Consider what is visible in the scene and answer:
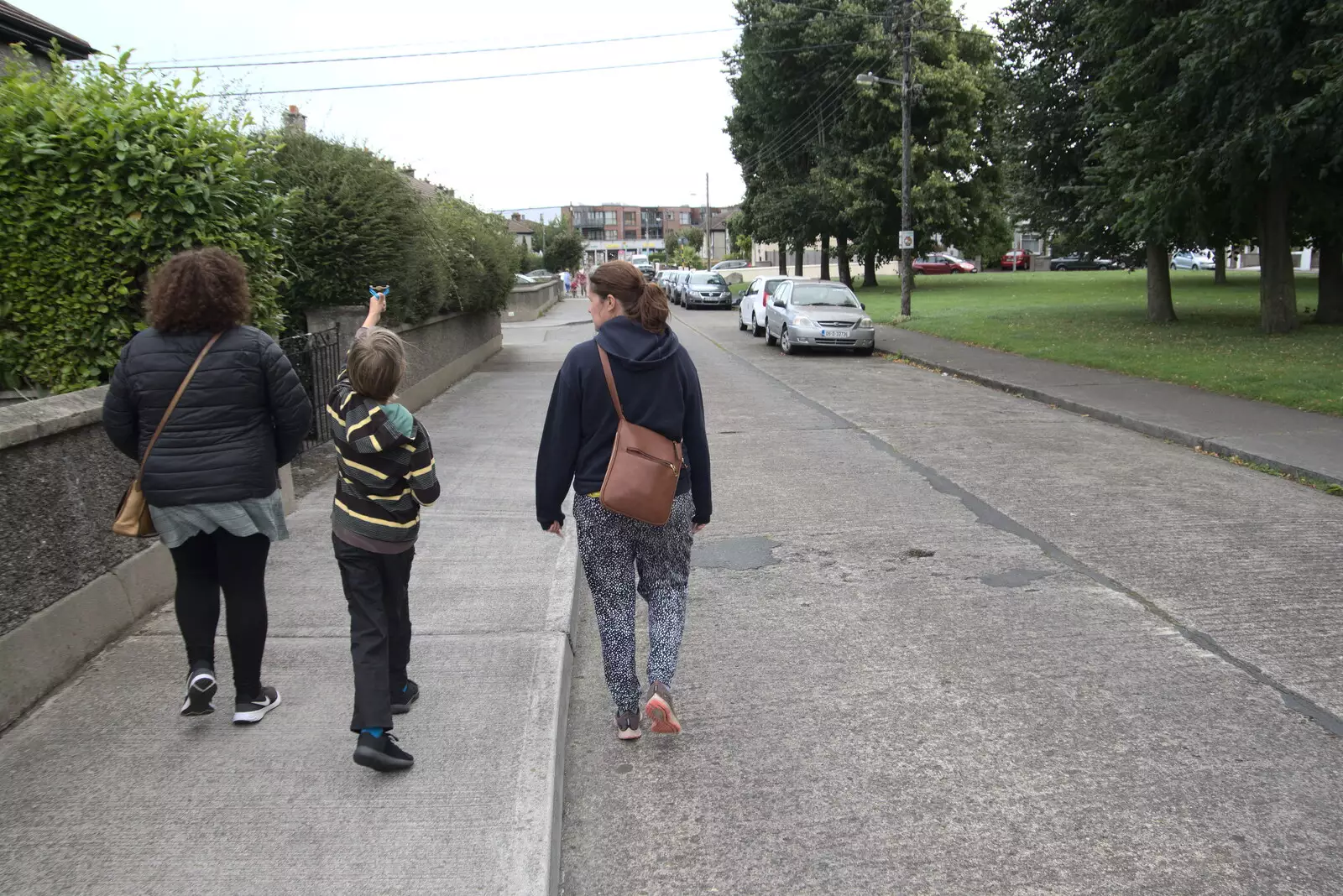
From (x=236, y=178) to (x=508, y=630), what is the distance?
3.44 m

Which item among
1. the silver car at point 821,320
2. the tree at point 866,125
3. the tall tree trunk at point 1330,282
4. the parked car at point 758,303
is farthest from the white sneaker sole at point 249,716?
the tree at point 866,125

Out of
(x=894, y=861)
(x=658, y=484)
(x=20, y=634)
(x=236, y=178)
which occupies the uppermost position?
(x=236, y=178)

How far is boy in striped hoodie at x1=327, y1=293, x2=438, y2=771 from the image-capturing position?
365cm

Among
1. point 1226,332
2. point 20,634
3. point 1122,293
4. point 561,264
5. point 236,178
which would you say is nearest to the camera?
point 20,634

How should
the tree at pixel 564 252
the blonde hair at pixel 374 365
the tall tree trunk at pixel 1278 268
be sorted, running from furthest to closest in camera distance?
the tree at pixel 564 252
the tall tree trunk at pixel 1278 268
the blonde hair at pixel 374 365

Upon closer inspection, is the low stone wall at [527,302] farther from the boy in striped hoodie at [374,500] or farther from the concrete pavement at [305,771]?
the boy in striped hoodie at [374,500]

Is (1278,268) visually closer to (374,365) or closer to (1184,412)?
(1184,412)

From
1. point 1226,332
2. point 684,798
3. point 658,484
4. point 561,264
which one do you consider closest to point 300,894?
point 684,798

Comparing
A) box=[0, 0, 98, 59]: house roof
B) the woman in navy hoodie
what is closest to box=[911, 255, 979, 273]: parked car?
box=[0, 0, 98, 59]: house roof

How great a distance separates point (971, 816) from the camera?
360 cm

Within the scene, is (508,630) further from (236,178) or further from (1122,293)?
(1122,293)

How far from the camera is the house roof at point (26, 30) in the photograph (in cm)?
1316

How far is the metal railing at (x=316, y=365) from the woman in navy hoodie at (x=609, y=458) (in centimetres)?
560

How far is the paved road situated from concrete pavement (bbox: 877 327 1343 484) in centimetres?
124
